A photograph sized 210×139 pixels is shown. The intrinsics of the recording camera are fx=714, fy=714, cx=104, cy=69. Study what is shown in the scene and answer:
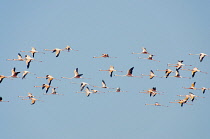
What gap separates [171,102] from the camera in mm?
68125

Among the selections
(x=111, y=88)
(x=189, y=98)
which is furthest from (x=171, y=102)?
(x=111, y=88)

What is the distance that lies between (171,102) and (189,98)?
193 cm

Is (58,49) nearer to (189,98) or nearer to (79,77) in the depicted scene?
(79,77)

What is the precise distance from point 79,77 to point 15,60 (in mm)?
6355

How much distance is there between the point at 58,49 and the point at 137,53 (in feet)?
25.1

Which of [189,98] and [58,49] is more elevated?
[58,49]

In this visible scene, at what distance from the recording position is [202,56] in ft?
219

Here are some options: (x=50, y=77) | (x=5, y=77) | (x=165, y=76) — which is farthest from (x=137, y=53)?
(x=5, y=77)

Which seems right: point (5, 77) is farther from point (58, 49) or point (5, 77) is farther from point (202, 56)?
point (202, 56)

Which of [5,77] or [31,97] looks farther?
[31,97]

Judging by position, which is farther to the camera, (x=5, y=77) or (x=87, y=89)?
(x=87, y=89)

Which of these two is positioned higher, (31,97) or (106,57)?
(106,57)

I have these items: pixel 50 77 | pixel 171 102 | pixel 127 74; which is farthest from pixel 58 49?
pixel 171 102

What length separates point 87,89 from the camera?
69688mm
